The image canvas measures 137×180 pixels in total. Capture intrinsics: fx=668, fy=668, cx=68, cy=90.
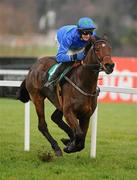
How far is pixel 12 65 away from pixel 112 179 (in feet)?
43.0

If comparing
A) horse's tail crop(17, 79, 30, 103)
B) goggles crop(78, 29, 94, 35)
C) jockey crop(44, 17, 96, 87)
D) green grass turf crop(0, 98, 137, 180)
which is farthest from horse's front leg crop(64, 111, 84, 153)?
horse's tail crop(17, 79, 30, 103)

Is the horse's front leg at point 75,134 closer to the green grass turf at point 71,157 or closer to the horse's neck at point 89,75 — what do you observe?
the green grass turf at point 71,157

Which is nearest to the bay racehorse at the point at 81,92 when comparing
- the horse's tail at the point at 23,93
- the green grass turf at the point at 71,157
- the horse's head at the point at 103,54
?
the horse's head at the point at 103,54

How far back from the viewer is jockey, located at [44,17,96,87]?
26.8 feet

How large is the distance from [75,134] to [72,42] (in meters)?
1.22

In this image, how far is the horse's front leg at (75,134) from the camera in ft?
26.2

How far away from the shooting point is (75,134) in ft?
26.2

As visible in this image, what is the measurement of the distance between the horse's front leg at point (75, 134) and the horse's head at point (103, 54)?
0.78 m

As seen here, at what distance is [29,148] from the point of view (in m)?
9.54

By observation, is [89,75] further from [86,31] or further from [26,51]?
[26,51]

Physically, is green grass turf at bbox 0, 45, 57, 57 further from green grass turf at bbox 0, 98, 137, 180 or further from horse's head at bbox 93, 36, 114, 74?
horse's head at bbox 93, 36, 114, 74

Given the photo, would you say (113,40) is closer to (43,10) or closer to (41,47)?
(41,47)

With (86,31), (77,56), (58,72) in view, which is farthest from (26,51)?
(86,31)

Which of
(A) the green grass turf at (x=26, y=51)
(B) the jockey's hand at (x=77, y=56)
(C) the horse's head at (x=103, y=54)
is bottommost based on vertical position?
(A) the green grass turf at (x=26, y=51)
